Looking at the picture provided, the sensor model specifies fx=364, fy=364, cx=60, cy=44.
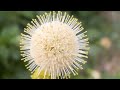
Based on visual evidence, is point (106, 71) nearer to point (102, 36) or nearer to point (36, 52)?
point (102, 36)

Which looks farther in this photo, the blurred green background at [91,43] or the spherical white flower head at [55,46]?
the blurred green background at [91,43]

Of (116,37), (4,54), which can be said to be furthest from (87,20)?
(4,54)

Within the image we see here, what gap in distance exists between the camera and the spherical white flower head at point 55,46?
3.33 feet

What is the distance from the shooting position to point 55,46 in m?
1.04

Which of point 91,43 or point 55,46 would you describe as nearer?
point 55,46

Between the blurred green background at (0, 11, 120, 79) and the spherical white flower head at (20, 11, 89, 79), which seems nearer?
the spherical white flower head at (20, 11, 89, 79)

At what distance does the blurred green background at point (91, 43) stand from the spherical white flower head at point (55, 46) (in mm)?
823

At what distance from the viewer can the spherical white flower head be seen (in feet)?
3.33

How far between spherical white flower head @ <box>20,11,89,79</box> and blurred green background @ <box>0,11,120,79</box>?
32.4 inches

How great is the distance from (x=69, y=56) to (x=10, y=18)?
1.46m

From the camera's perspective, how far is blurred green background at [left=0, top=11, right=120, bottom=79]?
2201mm

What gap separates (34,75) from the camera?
1047 mm

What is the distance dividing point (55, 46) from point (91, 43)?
58.2 inches

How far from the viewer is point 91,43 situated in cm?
250
